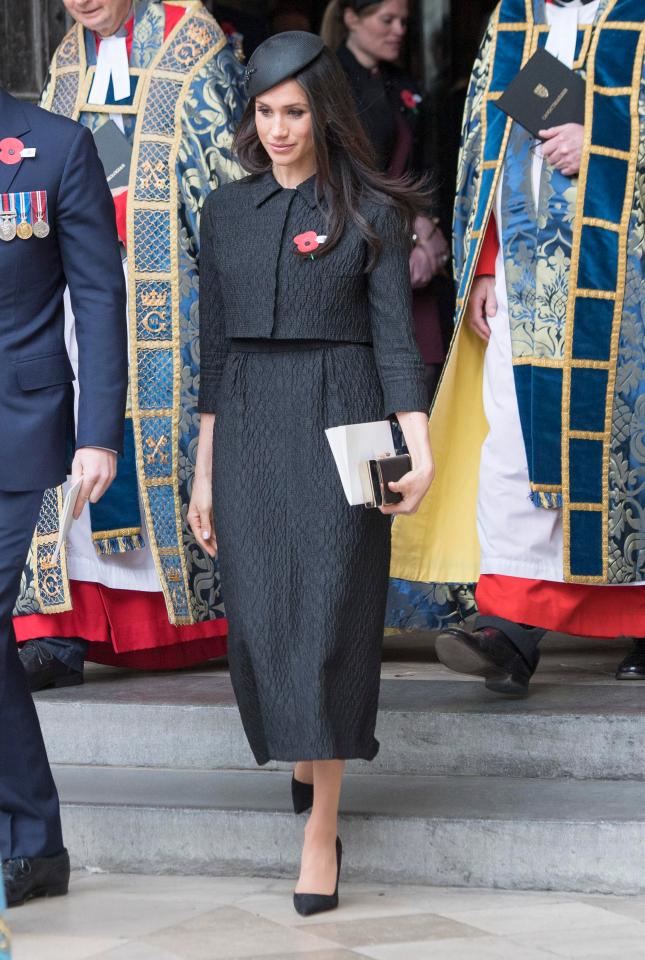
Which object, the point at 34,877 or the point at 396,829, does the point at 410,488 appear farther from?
the point at 34,877

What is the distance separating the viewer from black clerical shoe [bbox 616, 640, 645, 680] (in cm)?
452

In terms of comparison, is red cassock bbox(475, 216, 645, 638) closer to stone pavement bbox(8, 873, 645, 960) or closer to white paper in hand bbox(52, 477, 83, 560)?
stone pavement bbox(8, 873, 645, 960)

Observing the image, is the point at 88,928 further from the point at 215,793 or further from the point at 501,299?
the point at 501,299

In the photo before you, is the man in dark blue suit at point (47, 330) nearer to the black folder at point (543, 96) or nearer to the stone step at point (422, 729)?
the stone step at point (422, 729)

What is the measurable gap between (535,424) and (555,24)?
0.96 m

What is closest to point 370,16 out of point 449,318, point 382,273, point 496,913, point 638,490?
point 449,318

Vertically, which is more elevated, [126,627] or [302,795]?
[126,627]

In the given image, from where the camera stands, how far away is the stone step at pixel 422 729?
3.97 metres

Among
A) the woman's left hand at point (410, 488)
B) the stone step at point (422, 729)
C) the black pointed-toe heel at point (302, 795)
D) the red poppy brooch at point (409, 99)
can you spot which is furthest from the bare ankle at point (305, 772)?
the red poppy brooch at point (409, 99)

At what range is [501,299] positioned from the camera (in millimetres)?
4453

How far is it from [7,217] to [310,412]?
0.67 m

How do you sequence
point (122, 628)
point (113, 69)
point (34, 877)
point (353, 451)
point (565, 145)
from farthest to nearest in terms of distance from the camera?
point (122, 628), point (113, 69), point (565, 145), point (34, 877), point (353, 451)

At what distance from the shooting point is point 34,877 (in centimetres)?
356

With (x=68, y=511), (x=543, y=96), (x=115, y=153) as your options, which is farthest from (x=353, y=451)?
(x=115, y=153)
